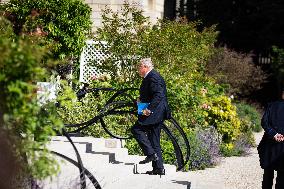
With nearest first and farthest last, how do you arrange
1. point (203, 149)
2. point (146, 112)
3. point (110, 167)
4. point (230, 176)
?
point (146, 112) < point (110, 167) < point (230, 176) < point (203, 149)

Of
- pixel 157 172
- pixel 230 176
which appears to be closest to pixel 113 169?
pixel 157 172

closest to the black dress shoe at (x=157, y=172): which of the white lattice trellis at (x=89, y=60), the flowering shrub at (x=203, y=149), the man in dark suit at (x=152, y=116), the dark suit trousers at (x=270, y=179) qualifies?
the man in dark suit at (x=152, y=116)

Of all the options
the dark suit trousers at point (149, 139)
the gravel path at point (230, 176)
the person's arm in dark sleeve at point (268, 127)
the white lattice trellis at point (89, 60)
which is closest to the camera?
the person's arm in dark sleeve at point (268, 127)

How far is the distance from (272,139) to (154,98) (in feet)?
5.28

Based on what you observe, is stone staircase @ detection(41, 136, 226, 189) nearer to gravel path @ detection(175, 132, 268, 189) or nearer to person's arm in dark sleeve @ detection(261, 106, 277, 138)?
gravel path @ detection(175, 132, 268, 189)

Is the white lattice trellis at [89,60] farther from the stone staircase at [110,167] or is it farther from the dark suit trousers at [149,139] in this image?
the dark suit trousers at [149,139]

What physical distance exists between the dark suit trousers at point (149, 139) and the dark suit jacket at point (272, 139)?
4.67ft

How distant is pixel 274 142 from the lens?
28.2 feet

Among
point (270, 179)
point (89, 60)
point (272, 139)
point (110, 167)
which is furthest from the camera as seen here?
point (89, 60)

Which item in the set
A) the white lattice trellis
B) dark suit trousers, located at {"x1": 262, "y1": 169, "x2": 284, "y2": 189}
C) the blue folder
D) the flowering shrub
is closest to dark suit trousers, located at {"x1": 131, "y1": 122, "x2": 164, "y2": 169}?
the blue folder

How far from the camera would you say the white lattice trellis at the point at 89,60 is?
1609 cm

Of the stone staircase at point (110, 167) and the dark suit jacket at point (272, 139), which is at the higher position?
the dark suit jacket at point (272, 139)

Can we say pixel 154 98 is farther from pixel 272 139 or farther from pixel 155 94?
pixel 272 139

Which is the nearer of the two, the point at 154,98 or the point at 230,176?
the point at 154,98
